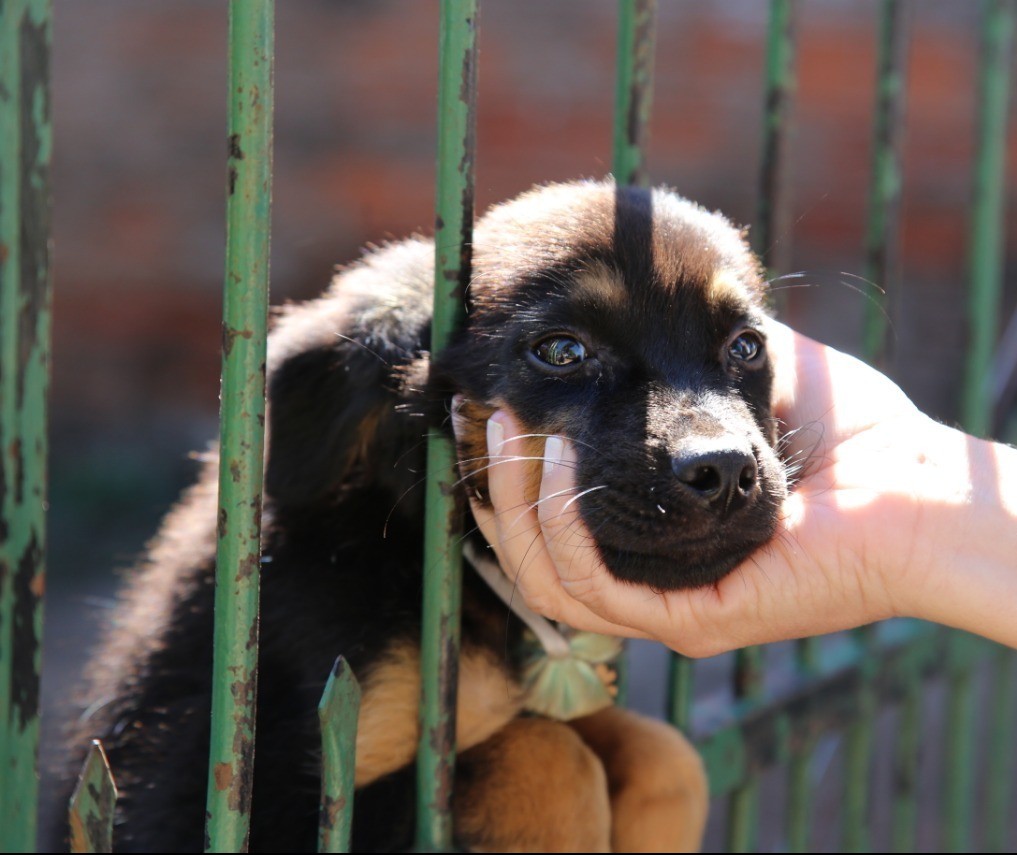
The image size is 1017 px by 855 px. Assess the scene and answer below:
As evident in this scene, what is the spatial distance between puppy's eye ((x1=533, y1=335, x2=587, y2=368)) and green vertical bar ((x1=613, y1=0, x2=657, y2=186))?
0.38 meters

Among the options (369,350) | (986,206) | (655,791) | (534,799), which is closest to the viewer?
(369,350)

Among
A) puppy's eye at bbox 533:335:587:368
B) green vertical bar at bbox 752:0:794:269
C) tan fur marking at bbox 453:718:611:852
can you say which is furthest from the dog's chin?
green vertical bar at bbox 752:0:794:269

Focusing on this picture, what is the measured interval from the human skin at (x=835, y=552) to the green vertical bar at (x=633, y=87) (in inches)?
25.9

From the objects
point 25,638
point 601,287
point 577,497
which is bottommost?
point 25,638

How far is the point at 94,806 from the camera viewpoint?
1.69 m

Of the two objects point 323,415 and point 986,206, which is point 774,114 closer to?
point 986,206

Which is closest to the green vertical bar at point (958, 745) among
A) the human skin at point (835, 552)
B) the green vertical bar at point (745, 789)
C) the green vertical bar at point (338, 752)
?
the green vertical bar at point (745, 789)

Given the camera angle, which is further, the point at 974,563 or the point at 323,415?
the point at 323,415

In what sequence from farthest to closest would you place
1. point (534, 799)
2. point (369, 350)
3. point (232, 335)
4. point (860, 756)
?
point (860, 756) < point (534, 799) < point (369, 350) < point (232, 335)

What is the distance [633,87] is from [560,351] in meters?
0.54

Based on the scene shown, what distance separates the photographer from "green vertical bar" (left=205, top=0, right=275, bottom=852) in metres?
1.61

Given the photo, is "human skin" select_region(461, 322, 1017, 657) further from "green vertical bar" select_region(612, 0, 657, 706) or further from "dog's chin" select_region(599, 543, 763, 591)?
"green vertical bar" select_region(612, 0, 657, 706)

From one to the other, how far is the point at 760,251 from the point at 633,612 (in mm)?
1104

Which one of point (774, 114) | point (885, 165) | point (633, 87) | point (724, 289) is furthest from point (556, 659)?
point (885, 165)
